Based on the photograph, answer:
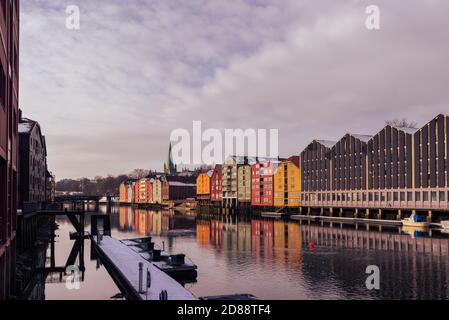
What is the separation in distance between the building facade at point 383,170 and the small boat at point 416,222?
5.75 m

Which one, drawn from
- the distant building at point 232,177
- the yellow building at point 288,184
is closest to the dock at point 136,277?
the yellow building at point 288,184

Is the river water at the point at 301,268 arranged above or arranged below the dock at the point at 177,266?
below

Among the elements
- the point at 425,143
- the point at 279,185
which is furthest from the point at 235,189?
the point at 425,143

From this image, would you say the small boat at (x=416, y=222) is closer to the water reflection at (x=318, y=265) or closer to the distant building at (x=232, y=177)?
the water reflection at (x=318, y=265)

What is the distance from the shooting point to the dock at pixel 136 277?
2586 centimetres

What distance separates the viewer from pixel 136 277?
1262 inches

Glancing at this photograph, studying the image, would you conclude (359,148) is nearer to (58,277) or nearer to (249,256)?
(249,256)

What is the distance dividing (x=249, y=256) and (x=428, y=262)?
1864 centimetres

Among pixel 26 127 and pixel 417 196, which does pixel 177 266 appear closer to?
pixel 26 127

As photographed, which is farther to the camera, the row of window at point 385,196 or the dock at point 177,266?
the row of window at point 385,196

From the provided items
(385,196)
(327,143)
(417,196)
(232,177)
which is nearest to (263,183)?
(232,177)

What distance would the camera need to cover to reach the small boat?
87.9m

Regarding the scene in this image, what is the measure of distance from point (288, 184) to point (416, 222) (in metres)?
62.7
